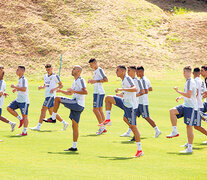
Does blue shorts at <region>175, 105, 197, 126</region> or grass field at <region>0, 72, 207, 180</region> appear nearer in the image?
grass field at <region>0, 72, 207, 180</region>

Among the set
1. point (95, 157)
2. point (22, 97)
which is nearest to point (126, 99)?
point (95, 157)

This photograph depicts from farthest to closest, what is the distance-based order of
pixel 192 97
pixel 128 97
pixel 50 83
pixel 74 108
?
1. pixel 50 83
2. pixel 74 108
3. pixel 192 97
4. pixel 128 97

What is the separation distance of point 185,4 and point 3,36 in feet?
125

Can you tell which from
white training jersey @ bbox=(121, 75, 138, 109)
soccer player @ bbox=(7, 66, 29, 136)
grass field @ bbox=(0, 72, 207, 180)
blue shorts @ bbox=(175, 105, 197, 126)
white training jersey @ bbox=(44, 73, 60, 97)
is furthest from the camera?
white training jersey @ bbox=(44, 73, 60, 97)

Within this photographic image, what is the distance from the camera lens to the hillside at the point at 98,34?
5797 cm

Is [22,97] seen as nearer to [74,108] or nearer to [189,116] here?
[74,108]

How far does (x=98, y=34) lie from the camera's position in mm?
62906

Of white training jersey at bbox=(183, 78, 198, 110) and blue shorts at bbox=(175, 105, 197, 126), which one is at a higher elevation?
white training jersey at bbox=(183, 78, 198, 110)

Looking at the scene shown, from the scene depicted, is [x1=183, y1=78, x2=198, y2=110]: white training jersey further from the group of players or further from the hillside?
the hillside

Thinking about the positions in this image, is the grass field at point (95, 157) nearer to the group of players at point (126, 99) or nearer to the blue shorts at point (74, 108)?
the group of players at point (126, 99)

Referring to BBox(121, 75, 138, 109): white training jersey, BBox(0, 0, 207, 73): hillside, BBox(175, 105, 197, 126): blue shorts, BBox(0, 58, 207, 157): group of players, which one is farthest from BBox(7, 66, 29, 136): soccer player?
BBox(0, 0, 207, 73): hillside

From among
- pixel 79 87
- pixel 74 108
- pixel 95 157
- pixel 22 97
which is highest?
pixel 79 87

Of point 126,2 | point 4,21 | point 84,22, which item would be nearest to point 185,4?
point 126,2

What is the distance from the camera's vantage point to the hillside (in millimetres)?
57969
